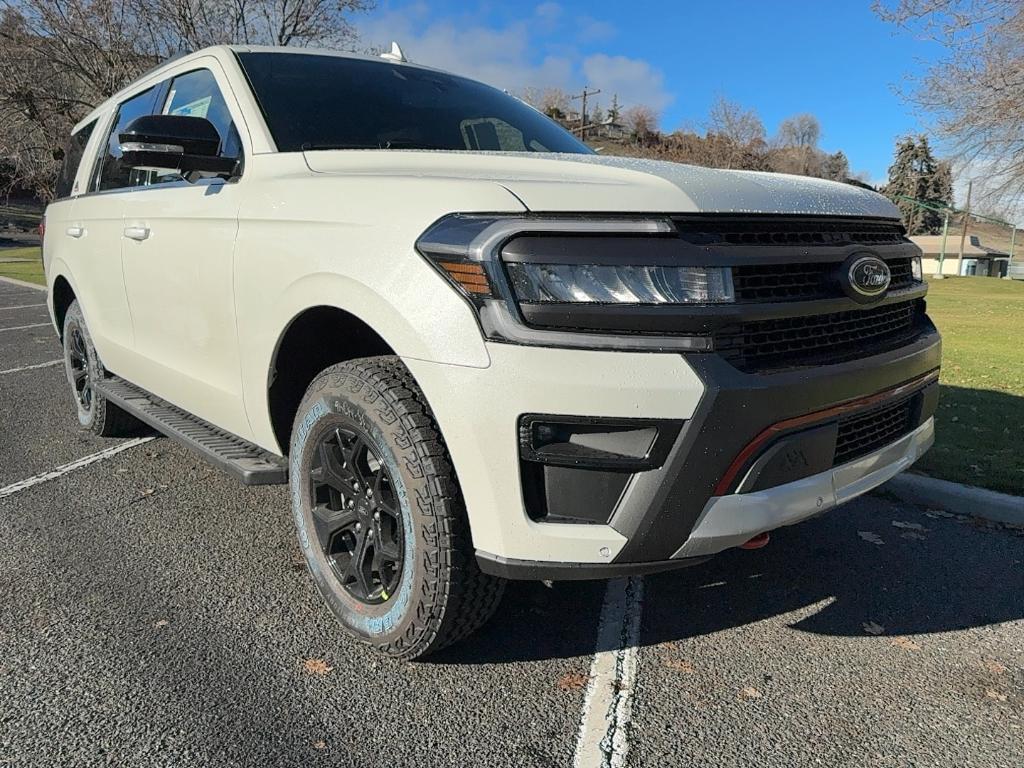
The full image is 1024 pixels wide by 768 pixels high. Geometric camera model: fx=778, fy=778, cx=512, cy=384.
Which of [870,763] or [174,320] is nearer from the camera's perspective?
[870,763]

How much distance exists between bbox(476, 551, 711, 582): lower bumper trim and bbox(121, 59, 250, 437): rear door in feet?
4.66

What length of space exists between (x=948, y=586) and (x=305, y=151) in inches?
119

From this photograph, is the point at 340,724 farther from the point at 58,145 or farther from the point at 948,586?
the point at 58,145

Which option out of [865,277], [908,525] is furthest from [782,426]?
[908,525]

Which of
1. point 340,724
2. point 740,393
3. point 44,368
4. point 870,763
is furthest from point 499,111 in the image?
point 44,368

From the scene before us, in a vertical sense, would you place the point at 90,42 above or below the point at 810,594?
above

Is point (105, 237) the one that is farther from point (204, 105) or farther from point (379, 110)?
point (379, 110)

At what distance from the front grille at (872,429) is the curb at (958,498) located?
1181 millimetres

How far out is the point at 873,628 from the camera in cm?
277

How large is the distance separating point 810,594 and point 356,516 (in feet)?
5.79

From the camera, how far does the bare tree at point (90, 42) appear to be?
15977mm

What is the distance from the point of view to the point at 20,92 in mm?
16422

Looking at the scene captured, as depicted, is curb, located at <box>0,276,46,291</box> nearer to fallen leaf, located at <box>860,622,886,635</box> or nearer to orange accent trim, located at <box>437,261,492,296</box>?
orange accent trim, located at <box>437,261,492,296</box>

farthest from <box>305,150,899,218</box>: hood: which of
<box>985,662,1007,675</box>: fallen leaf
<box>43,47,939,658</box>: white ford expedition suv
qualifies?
<box>985,662,1007,675</box>: fallen leaf
